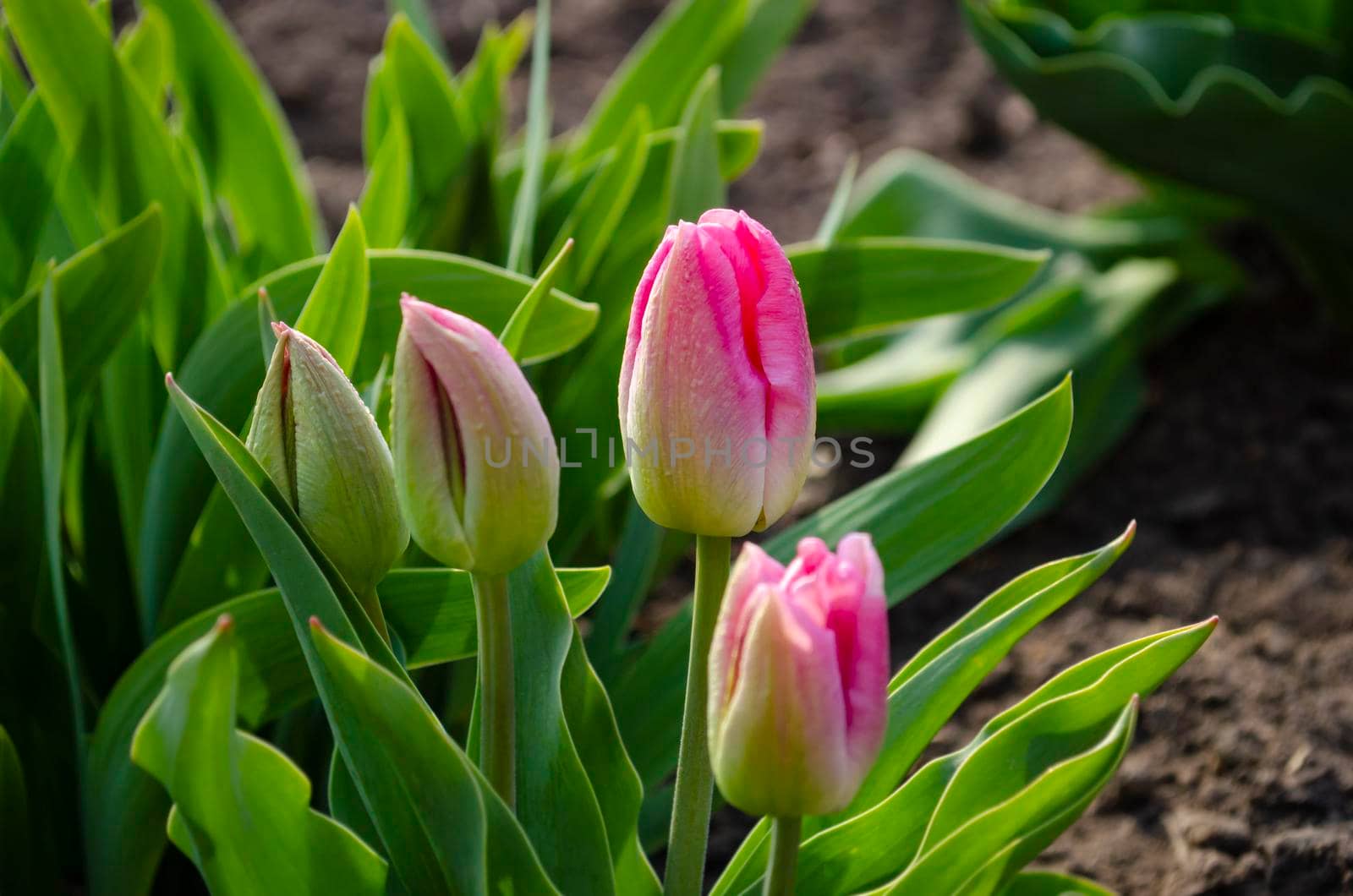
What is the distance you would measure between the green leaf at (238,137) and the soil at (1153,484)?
0.67m

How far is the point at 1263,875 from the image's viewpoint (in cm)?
109

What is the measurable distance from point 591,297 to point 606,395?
0.12 metres

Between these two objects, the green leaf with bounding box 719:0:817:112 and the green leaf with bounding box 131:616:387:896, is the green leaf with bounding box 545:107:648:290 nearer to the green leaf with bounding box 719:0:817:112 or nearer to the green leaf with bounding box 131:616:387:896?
the green leaf with bounding box 719:0:817:112

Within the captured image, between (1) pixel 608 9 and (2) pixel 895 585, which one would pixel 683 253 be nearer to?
(2) pixel 895 585

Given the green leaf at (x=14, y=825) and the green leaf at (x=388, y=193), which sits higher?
the green leaf at (x=388, y=193)

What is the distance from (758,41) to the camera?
4.93ft

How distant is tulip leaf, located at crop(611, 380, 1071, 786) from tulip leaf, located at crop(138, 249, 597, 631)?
0.74 ft

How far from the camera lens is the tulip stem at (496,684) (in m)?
0.65

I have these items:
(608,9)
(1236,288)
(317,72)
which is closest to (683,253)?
(1236,288)

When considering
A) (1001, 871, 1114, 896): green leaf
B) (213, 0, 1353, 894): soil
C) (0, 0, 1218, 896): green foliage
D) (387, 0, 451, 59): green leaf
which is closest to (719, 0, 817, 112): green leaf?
(0, 0, 1218, 896): green foliage

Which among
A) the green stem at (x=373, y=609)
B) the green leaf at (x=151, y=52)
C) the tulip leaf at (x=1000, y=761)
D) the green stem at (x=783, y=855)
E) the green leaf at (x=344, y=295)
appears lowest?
the tulip leaf at (x=1000, y=761)

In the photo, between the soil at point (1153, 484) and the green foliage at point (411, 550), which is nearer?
the green foliage at point (411, 550)

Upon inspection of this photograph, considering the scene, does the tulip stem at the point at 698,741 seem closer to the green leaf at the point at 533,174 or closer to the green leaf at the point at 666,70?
the green leaf at the point at 533,174

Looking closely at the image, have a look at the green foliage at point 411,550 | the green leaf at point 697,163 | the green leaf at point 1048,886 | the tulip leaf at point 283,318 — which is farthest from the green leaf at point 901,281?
the green leaf at point 1048,886
